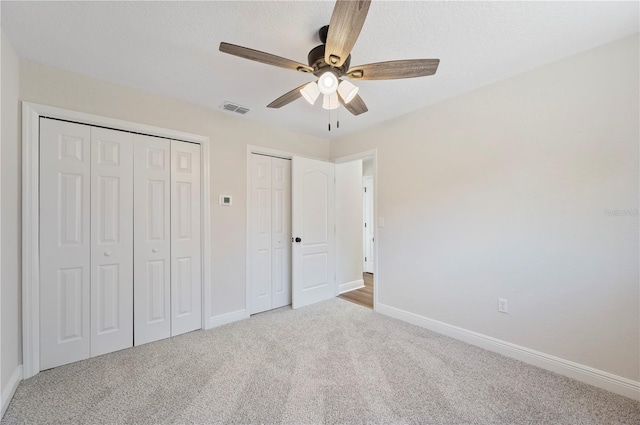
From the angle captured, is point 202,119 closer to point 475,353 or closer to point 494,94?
point 494,94

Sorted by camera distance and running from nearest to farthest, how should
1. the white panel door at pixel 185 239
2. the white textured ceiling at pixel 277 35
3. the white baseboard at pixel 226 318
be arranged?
the white textured ceiling at pixel 277 35, the white panel door at pixel 185 239, the white baseboard at pixel 226 318

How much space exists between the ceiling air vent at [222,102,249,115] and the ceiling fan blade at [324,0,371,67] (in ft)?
5.20

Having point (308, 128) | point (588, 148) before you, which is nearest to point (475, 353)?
point (588, 148)

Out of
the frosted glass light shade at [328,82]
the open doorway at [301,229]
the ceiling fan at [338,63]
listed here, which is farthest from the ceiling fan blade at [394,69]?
the open doorway at [301,229]

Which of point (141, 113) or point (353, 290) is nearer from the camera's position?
point (141, 113)

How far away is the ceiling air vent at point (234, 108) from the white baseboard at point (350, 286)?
2.80 metres

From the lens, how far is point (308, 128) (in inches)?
137

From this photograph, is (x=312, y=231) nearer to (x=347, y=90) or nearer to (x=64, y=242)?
(x=347, y=90)

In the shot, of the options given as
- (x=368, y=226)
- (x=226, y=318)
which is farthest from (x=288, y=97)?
(x=368, y=226)

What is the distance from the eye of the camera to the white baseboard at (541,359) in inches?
68.2

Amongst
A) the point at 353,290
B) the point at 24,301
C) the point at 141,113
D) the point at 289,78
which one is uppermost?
the point at 289,78

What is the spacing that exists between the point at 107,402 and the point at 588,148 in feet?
12.3

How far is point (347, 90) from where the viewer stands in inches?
67.2

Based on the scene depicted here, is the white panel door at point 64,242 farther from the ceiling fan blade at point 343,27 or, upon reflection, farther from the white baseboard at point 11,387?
the ceiling fan blade at point 343,27
